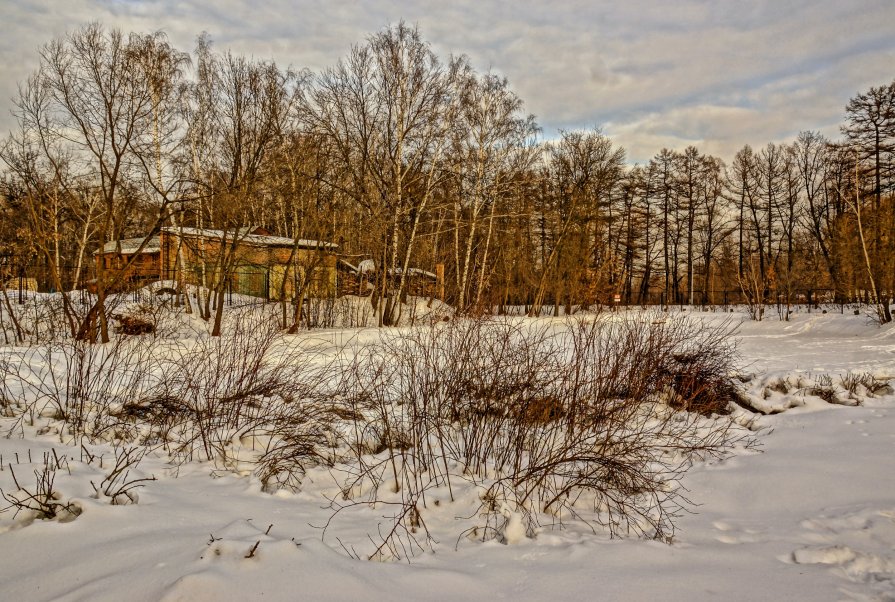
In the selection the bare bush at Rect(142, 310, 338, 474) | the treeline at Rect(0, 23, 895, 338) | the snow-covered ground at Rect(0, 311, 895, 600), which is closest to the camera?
the snow-covered ground at Rect(0, 311, 895, 600)

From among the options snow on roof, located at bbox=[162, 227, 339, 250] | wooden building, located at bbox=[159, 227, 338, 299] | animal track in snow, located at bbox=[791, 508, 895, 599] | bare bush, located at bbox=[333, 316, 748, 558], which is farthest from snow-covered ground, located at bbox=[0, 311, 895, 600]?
snow on roof, located at bbox=[162, 227, 339, 250]

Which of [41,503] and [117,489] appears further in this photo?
[117,489]

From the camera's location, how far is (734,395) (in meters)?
8.02

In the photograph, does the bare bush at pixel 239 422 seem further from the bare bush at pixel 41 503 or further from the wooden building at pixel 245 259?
the wooden building at pixel 245 259

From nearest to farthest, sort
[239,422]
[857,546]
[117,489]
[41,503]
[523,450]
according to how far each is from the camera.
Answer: [41,503], [857,546], [117,489], [523,450], [239,422]

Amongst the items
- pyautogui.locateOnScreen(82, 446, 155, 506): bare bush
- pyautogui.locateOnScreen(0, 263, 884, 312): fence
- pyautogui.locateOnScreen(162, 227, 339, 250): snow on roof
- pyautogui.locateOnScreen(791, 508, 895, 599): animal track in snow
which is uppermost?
pyautogui.locateOnScreen(162, 227, 339, 250): snow on roof

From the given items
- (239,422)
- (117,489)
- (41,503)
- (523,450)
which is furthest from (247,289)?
(41,503)

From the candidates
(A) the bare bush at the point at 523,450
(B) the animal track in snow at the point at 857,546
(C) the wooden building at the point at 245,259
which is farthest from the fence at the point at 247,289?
(B) the animal track in snow at the point at 857,546

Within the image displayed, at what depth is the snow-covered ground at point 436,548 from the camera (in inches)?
102

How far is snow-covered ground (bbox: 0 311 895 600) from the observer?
8.46ft

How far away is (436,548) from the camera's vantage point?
3.34 meters

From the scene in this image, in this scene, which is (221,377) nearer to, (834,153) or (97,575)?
(97,575)

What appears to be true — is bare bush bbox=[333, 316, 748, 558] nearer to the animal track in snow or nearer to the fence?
the animal track in snow

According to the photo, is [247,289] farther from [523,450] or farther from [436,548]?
[436,548]
